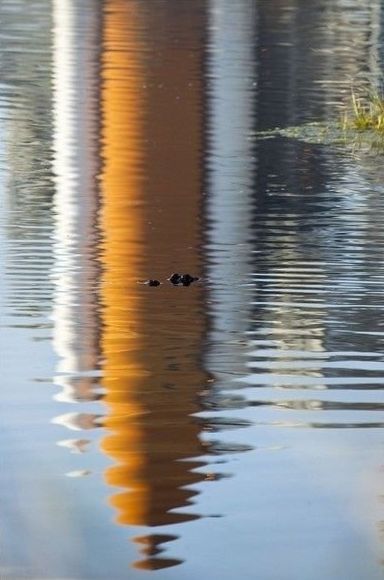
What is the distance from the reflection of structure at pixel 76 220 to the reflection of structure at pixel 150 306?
0.30ft

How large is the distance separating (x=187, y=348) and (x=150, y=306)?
0.97 meters

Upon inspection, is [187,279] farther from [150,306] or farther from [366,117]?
[366,117]

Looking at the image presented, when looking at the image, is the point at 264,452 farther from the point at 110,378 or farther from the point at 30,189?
the point at 30,189

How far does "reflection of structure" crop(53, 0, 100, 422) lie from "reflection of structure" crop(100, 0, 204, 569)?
3.6 inches

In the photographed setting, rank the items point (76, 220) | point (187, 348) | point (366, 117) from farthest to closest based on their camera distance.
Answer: point (366, 117), point (76, 220), point (187, 348)

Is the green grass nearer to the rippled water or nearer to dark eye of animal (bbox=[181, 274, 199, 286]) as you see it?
the rippled water

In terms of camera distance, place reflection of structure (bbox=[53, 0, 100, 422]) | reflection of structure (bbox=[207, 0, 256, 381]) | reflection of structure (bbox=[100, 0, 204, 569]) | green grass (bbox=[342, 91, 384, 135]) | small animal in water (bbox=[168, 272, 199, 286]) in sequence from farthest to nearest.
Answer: green grass (bbox=[342, 91, 384, 135]), small animal in water (bbox=[168, 272, 199, 286]), reflection of structure (bbox=[207, 0, 256, 381]), reflection of structure (bbox=[53, 0, 100, 422]), reflection of structure (bbox=[100, 0, 204, 569])

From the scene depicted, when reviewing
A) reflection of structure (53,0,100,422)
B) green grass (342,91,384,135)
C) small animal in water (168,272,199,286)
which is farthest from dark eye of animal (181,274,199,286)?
green grass (342,91,384,135)

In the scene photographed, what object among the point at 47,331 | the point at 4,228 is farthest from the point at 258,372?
the point at 4,228

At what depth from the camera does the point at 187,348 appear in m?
7.50

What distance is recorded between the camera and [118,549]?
473cm

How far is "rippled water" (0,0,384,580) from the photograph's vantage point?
4.92 metres

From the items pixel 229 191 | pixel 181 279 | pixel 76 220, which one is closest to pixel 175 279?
pixel 181 279

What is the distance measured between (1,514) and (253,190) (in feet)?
26.8
